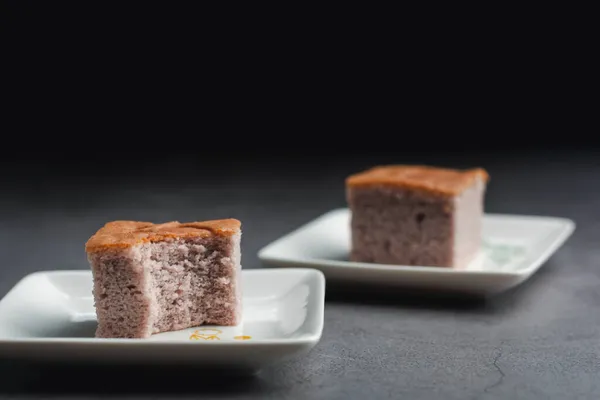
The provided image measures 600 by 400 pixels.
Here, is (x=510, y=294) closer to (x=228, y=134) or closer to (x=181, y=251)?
(x=181, y=251)

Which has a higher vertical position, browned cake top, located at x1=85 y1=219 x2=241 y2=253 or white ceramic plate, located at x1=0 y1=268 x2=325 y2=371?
browned cake top, located at x1=85 y1=219 x2=241 y2=253

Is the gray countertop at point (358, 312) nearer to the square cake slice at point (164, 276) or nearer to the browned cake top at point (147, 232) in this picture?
the square cake slice at point (164, 276)

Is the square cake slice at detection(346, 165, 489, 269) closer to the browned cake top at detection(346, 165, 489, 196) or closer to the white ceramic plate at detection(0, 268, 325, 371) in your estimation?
the browned cake top at detection(346, 165, 489, 196)

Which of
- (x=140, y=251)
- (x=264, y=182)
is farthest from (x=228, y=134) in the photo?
(x=140, y=251)

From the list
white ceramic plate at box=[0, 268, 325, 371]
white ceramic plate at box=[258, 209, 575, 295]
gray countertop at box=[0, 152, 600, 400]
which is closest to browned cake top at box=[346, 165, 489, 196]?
white ceramic plate at box=[258, 209, 575, 295]

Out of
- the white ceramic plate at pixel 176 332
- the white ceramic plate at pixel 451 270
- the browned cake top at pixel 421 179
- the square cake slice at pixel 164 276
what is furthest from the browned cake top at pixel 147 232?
the browned cake top at pixel 421 179

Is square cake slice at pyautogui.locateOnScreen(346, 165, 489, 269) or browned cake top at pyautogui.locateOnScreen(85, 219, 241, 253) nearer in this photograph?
browned cake top at pyautogui.locateOnScreen(85, 219, 241, 253)
